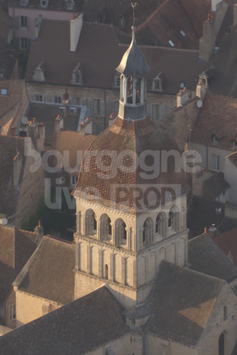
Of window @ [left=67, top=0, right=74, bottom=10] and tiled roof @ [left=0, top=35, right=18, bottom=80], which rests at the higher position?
window @ [left=67, top=0, right=74, bottom=10]

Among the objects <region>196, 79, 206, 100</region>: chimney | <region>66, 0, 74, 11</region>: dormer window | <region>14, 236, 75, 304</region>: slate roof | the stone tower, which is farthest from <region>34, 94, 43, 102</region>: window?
the stone tower

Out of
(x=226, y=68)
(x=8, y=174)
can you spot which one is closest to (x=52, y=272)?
(x=8, y=174)

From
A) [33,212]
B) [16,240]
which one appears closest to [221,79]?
[33,212]

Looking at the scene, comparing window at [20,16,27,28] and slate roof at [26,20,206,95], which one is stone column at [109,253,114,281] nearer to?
slate roof at [26,20,206,95]

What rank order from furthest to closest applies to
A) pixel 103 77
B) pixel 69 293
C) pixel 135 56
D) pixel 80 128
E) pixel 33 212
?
pixel 103 77, pixel 80 128, pixel 33 212, pixel 69 293, pixel 135 56

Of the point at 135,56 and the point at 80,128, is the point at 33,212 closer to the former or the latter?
the point at 80,128

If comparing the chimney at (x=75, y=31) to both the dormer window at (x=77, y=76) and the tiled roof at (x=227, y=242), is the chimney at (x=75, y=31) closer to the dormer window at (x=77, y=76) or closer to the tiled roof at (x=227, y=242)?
the dormer window at (x=77, y=76)
